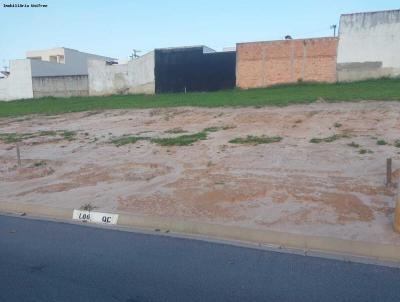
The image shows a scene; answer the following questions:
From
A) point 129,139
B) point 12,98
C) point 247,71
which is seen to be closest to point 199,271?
point 129,139

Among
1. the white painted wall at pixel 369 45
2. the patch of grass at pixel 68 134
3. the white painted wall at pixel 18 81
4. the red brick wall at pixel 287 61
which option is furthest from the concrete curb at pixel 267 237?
the white painted wall at pixel 18 81

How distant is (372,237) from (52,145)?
11482 mm

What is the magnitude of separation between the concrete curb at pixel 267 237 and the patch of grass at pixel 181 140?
5532 millimetres

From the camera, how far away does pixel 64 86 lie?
111 ft

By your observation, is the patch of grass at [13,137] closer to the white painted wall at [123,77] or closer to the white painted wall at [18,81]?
the white painted wall at [123,77]

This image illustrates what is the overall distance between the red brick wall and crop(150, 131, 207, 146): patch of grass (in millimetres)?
14124

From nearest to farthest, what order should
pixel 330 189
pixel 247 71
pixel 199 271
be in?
pixel 199 271, pixel 330 189, pixel 247 71

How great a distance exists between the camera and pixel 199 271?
468 cm

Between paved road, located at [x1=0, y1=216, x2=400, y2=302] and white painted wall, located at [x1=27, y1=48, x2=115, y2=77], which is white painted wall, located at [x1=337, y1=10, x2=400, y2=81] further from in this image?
white painted wall, located at [x1=27, y1=48, x2=115, y2=77]

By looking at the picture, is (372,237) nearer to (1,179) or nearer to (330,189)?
(330,189)

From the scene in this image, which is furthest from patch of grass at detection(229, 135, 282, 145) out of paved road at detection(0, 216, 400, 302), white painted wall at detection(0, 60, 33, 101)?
white painted wall at detection(0, 60, 33, 101)

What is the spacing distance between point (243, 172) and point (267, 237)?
11.8 ft

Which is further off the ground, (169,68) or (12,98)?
(169,68)

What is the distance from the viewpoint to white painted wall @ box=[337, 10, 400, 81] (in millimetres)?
24000
